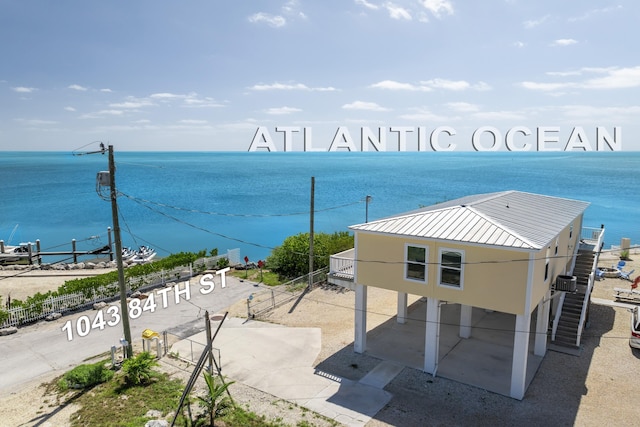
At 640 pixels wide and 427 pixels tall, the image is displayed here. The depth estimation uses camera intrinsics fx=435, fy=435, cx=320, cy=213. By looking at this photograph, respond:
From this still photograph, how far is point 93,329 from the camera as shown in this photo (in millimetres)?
20094

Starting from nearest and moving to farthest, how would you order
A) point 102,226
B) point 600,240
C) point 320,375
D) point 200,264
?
point 320,375 → point 600,240 → point 200,264 → point 102,226

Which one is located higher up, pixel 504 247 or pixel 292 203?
pixel 504 247

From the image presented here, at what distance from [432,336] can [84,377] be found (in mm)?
11810

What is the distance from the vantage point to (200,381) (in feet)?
48.9

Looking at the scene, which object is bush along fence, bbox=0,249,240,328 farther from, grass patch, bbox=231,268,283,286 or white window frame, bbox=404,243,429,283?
white window frame, bbox=404,243,429,283

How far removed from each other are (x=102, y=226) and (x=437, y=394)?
67.9 m

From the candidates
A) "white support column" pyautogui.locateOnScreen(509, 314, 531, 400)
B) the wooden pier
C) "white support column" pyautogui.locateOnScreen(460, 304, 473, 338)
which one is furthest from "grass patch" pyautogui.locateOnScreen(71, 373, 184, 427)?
the wooden pier

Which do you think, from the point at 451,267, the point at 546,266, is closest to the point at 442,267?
the point at 451,267

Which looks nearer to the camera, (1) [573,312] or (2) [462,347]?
(2) [462,347]

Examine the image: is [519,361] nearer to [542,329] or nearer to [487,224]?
[542,329]

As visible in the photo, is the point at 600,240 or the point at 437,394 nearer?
the point at 437,394

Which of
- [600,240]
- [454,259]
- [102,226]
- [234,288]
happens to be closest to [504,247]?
[454,259]

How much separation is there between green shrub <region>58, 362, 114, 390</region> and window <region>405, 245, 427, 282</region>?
11.0 meters

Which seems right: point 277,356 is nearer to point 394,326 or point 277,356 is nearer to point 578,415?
point 394,326
